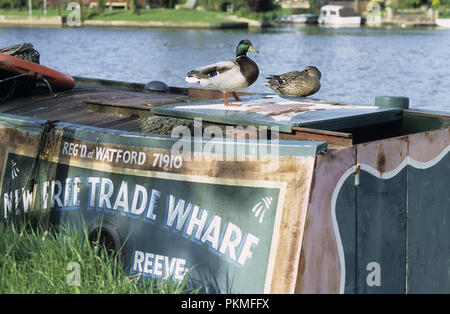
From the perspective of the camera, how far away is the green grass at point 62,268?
5.65m

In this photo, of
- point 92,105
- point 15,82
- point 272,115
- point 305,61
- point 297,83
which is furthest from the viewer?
point 305,61

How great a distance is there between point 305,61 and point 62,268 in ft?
107

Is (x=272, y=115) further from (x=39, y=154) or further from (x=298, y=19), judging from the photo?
(x=298, y=19)

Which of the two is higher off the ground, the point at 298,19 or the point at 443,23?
the point at 443,23

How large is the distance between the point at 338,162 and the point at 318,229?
0.51 metres

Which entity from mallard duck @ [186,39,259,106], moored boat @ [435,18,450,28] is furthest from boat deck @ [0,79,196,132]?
moored boat @ [435,18,450,28]

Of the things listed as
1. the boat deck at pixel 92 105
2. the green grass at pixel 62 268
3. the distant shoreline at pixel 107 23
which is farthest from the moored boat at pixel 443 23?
the green grass at pixel 62 268

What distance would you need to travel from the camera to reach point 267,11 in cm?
9775

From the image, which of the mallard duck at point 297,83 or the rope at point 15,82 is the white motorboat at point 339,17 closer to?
the rope at point 15,82

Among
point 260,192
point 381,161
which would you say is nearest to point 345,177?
point 381,161

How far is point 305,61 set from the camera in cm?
3744

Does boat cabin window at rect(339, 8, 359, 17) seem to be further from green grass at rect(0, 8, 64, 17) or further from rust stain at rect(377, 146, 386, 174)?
rust stain at rect(377, 146, 386, 174)
